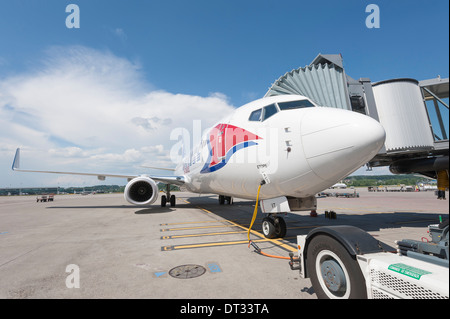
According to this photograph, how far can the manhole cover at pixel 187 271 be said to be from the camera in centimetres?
396

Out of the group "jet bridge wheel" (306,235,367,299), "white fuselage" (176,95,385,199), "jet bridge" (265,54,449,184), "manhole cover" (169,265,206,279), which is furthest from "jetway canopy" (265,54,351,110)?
"manhole cover" (169,265,206,279)

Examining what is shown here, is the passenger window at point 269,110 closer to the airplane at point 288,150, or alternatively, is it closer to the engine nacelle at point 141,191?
the airplane at point 288,150

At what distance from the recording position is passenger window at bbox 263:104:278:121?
19.7 ft

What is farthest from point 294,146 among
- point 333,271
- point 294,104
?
point 333,271

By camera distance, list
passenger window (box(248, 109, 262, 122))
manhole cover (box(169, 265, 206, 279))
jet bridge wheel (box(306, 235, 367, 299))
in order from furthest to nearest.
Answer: passenger window (box(248, 109, 262, 122))
manhole cover (box(169, 265, 206, 279))
jet bridge wheel (box(306, 235, 367, 299))

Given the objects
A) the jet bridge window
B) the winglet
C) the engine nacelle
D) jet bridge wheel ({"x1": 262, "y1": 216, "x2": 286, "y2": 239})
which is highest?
the winglet

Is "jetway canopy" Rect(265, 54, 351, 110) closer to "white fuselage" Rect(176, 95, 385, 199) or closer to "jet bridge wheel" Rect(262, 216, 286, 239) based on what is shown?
"white fuselage" Rect(176, 95, 385, 199)

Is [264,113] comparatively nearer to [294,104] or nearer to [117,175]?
[294,104]

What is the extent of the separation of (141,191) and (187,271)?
10946 mm

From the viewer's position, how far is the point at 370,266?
2.42m

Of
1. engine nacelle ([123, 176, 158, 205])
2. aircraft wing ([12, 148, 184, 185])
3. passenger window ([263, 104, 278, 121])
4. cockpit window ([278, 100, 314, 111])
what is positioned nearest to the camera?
cockpit window ([278, 100, 314, 111])

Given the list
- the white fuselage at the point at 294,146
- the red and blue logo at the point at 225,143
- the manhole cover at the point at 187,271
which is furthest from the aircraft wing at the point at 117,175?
the manhole cover at the point at 187,271

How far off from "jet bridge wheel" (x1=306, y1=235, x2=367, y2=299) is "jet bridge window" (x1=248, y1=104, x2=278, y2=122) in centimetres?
367

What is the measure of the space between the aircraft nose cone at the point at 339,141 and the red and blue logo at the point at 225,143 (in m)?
1.55
